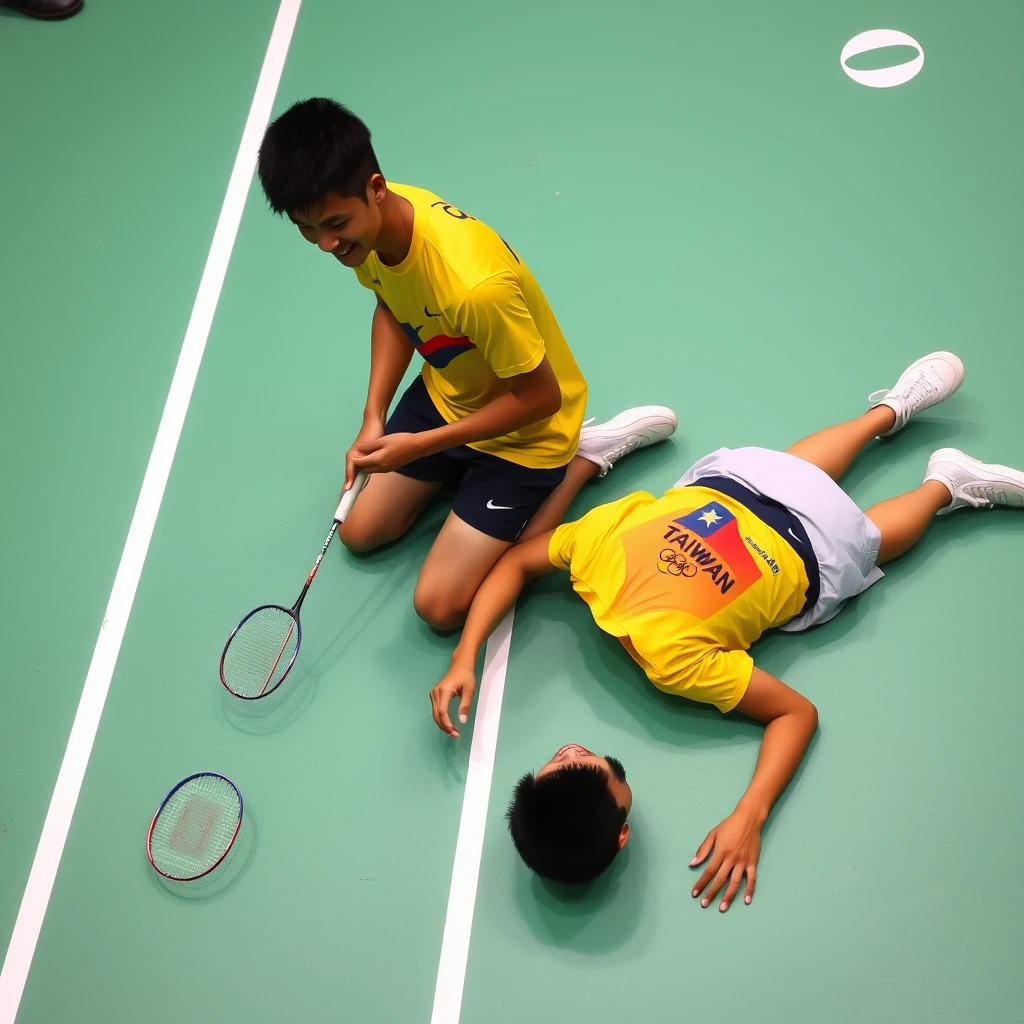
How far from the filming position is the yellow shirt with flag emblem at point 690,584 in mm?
3479

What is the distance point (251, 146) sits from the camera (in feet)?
18.0

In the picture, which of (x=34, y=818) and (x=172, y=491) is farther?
(x=172, y=491)

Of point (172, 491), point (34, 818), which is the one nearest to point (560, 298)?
point (172, 491)

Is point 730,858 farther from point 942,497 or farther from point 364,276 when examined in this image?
point 364,276

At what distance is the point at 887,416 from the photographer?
4023 mm

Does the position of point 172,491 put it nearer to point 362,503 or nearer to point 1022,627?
point 362,503

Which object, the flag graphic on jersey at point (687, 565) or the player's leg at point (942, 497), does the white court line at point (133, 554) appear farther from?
the player's leg at point (942, 497)

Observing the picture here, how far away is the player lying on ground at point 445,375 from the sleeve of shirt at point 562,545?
0.18 meters

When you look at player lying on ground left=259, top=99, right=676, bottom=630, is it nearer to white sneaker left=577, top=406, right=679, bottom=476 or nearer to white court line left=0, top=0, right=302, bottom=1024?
white sneaker left=577, top=406, right=679, bottom=476

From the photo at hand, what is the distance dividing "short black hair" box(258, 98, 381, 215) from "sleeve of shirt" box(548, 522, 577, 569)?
1.38 m

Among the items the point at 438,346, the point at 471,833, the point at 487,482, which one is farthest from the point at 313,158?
the point at 471,833

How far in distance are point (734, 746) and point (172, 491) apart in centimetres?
252

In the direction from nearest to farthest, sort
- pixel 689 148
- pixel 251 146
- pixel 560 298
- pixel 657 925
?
pixel 657 925
pixel 560 298
pixel 689 148
pixel 251 146

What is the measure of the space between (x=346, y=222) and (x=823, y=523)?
1909 mm
